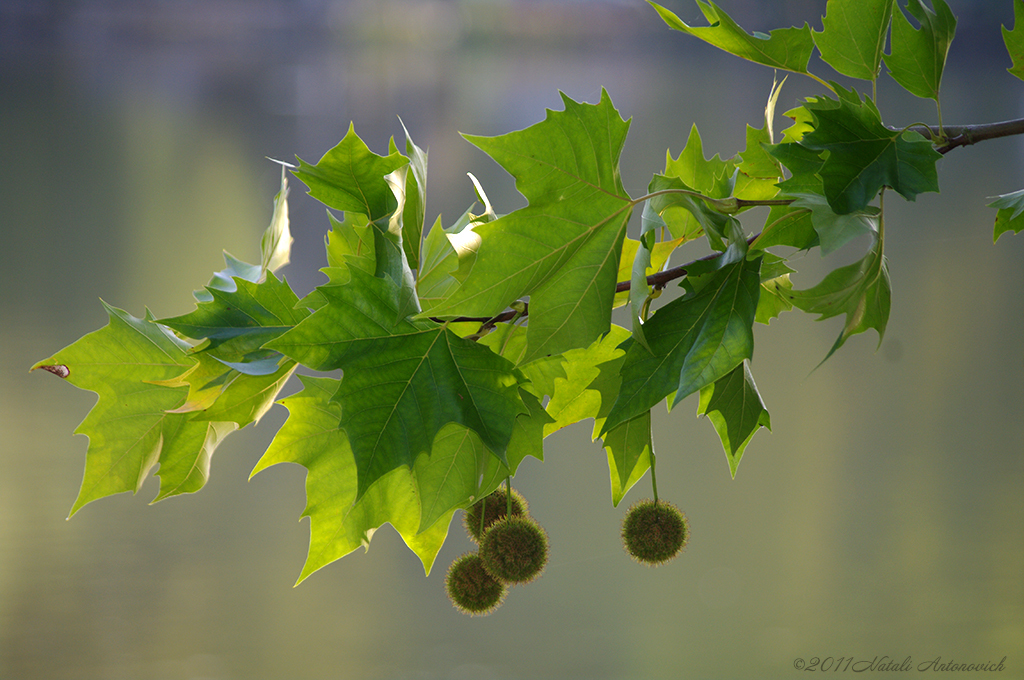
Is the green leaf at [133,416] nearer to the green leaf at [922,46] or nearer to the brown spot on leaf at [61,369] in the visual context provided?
the brown spot on leaf at [61,369]

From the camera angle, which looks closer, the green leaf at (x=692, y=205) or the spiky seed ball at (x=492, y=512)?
the green leaf at (x=692, y=205)

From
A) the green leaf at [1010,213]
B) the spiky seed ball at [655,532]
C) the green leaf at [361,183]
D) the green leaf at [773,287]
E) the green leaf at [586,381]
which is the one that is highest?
the green leaf at [361,183]

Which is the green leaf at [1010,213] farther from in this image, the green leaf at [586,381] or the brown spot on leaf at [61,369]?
Answer: the brown spot on leaf at [61,369]

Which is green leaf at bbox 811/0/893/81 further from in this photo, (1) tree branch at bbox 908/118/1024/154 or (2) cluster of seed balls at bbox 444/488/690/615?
(2) cluster of seed balls at bbox 444/488/690/615

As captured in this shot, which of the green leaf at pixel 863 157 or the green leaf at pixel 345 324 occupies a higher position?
the green leaf at pixel 863 157

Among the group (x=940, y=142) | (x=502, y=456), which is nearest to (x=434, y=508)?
(x=502, y=456)

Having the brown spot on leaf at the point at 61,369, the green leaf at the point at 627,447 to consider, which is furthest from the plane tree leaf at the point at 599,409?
the brown spot on leaf at the point at 61,369
